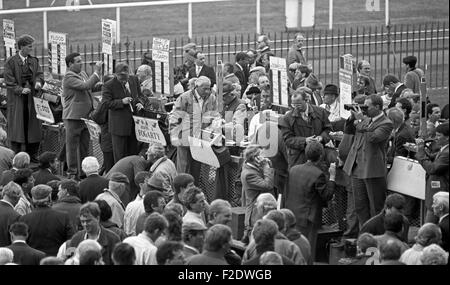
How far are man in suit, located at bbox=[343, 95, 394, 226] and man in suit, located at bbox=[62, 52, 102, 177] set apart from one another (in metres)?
5.49

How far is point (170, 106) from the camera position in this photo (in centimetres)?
2234

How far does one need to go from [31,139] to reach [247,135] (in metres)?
4.57

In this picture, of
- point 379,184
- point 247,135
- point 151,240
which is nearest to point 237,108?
point 247,135

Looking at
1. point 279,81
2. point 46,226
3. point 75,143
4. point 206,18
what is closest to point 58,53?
point 75,143

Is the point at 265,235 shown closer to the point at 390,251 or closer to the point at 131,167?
the point at 390,251

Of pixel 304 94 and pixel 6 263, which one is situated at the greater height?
pixel 304 94

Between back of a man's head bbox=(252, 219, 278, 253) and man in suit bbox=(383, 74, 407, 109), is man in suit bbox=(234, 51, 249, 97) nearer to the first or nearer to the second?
man in suit bbox=(383, 74, 407, 109)

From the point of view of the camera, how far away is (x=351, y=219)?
746 inches

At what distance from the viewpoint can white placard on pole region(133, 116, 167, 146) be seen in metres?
21.2

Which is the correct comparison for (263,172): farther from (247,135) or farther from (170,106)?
(170,106)

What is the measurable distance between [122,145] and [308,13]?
14298 mm

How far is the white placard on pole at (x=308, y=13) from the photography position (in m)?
35.4

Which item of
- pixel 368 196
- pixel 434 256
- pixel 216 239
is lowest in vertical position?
pixel 368 196

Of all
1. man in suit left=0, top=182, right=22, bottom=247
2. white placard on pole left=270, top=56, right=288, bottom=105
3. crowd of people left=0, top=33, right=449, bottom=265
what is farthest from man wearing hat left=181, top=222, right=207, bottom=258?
white placard on pole left=270, top=56, right=288, bottom=105
